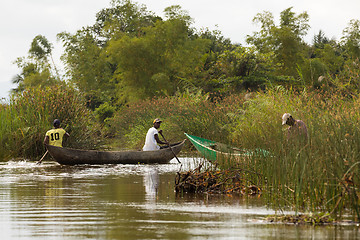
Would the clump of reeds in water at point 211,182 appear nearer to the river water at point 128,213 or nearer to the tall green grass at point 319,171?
the river water at point 128,213

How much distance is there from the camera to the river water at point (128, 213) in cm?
674

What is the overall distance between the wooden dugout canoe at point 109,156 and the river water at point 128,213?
136 inches

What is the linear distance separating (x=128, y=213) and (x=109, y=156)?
9.65 metres

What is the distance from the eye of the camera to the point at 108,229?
700cm

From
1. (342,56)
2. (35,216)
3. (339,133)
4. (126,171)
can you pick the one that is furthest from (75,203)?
(342,56)

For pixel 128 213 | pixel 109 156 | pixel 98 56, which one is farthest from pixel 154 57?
pixel 128 213

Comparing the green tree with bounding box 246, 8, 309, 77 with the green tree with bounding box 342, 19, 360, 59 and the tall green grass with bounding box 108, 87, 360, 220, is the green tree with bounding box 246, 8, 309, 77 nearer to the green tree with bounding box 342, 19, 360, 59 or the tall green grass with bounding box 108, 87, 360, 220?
the green tree with bounding box 342, 19, 360, 59

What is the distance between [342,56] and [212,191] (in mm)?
42366

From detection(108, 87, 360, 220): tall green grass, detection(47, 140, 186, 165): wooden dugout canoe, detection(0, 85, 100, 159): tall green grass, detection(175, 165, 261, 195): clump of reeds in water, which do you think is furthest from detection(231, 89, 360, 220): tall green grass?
detection(0, 85, 100, 159): tall green grass

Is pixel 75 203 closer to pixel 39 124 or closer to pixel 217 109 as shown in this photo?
pixel 39 124

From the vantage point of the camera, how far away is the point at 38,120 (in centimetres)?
1942

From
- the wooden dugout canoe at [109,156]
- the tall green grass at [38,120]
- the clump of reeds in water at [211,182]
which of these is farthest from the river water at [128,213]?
the tall green grass at [38,120]

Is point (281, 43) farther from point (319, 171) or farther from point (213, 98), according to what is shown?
point (319, 171)

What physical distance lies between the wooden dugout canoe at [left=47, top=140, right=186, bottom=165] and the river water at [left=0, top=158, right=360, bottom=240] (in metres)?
3.47
